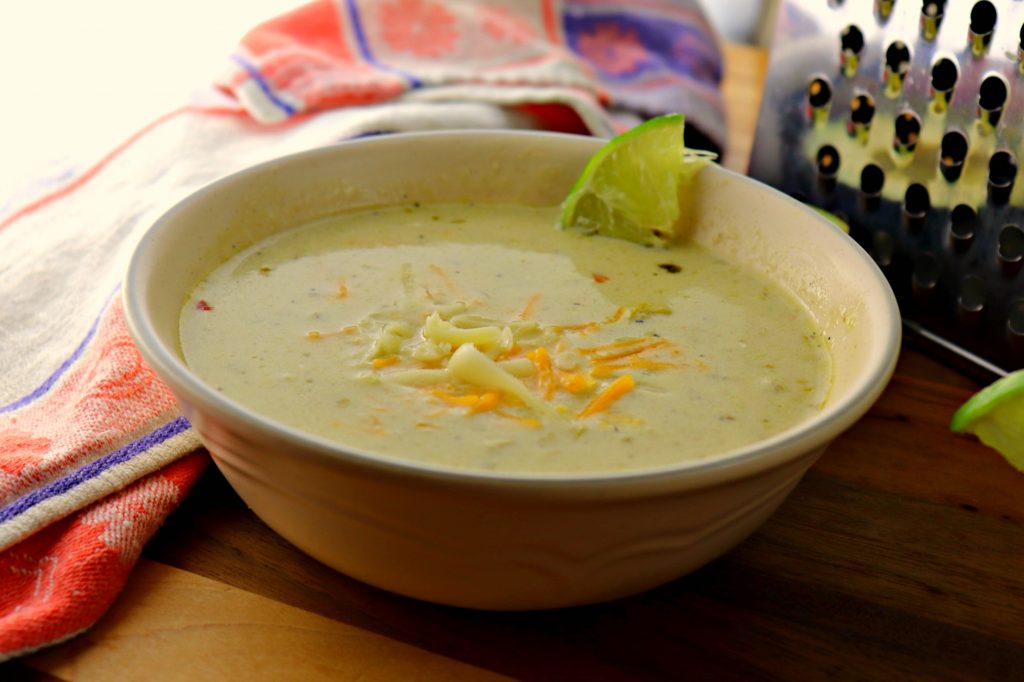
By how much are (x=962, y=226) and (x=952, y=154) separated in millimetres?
101

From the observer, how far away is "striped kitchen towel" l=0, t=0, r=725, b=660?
1.09 metres

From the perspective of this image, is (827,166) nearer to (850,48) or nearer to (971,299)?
(850,48)

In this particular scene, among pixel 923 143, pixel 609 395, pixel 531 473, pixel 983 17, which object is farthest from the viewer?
pixel 923 143

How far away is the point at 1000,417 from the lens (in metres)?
1.27

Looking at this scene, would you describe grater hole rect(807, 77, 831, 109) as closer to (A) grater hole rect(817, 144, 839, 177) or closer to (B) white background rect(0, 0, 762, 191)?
(A) grater hole rect(817, 144, 839, 177)

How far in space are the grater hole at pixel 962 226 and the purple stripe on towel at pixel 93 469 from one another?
1.07 meters

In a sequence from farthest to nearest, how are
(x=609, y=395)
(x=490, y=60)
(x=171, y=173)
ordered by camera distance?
(x=490, y=60), (x=171, y=173), (x=609, y=395)

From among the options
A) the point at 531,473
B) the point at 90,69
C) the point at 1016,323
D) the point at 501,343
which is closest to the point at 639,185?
the point at 501,343

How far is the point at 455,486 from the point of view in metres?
0.84

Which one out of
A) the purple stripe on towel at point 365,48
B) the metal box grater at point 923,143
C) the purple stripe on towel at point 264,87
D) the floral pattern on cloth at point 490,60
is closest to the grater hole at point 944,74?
the metal box grater at point 923,143

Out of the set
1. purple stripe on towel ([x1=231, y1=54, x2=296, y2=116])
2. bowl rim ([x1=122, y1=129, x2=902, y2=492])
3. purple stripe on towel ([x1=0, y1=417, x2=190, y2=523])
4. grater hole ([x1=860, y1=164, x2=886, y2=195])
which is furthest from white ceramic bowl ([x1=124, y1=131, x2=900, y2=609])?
purple stripe on towel ([x1=231, y1=54, x2=296, y2=116])

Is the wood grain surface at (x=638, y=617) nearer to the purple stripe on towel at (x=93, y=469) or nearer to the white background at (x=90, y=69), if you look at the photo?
the purple stripe on towel at (x=93, y=469)

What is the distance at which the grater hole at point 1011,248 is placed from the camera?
145 cm

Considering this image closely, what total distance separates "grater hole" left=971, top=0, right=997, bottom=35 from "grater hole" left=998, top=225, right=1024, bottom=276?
0.26 metres
